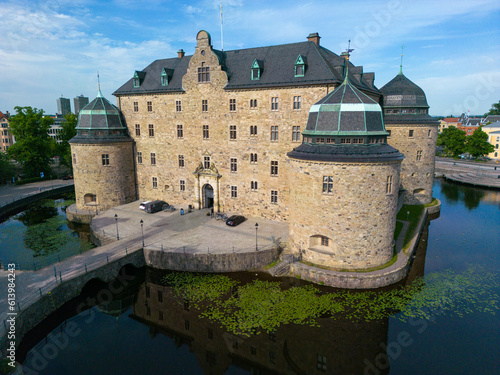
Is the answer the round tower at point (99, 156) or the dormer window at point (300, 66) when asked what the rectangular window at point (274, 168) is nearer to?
the dormer window at point (300, 66)

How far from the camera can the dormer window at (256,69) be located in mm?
33000

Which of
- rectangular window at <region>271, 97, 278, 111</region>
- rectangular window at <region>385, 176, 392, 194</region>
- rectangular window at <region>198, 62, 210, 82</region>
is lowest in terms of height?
rectangular window at <region>385, 176, 392, 194</region>

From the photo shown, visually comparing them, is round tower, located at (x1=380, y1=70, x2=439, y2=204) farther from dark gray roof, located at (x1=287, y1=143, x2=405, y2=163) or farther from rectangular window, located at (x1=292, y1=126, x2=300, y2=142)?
dark gray roof, located at (x1=287, y1=143, x2=405, y2=163)

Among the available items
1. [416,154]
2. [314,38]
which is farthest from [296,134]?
[416,154]

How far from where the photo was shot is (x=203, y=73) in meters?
35.6

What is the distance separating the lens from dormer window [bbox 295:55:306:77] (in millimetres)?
30698

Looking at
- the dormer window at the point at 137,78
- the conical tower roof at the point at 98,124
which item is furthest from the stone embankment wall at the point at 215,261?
the dormer window at the point at 137,78

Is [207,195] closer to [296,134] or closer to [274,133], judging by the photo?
[274,133]

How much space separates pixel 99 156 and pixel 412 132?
130 feet

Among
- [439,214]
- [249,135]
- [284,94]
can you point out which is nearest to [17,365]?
[249,135]

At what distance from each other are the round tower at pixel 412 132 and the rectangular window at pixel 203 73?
24.2 meters

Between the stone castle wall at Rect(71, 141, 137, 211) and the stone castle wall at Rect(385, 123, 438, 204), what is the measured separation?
35.0 metres

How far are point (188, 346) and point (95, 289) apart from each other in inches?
395

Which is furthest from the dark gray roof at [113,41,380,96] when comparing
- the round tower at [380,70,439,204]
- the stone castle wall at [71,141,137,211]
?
the stone castle wall at [71,141,137,211]
